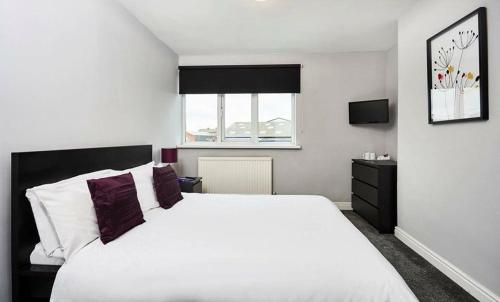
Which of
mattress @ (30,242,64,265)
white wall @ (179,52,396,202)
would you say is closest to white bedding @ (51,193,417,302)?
mattress @ (30,242,64,265)

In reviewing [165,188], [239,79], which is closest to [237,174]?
[239,79]

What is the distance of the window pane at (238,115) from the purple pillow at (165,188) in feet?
6.49

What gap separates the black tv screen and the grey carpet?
165cm

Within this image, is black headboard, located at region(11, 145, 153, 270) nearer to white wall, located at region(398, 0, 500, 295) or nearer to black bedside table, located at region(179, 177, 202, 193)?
black bedside table, located at region(179, 177, 202, 193)

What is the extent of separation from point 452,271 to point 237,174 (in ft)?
9.17

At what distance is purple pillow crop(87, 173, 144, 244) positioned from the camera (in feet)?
4.74

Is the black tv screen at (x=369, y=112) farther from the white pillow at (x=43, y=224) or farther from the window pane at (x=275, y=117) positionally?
the white pillow at (x=43, y=224)

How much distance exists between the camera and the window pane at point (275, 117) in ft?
13.4

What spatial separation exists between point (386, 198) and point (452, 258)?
0.99 m

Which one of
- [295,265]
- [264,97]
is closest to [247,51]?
[264,97]

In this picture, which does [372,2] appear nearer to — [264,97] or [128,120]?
[264,97]

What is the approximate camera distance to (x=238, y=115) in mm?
4168

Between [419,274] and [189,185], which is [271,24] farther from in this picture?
[419,274]

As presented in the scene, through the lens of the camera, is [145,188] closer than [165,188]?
Yes
